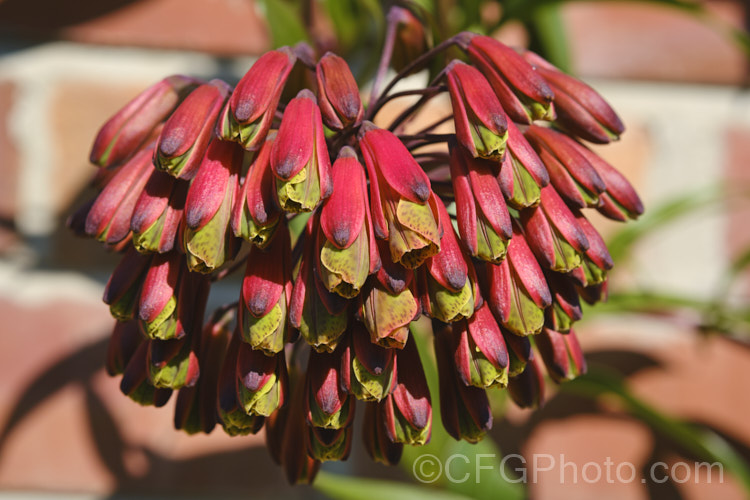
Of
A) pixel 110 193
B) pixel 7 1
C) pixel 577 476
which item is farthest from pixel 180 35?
pixel 577 476

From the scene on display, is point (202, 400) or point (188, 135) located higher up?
point (188, 135)

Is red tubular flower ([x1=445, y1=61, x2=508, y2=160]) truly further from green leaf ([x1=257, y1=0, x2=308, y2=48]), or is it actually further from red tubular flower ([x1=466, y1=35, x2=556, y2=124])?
green leaf ([x1=257, y1=0, x2=308, y2=48])

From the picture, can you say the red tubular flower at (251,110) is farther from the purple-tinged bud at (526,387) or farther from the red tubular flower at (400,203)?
the purple-tinged bud at (526,387)

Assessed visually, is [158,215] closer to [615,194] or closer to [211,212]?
[211,212]

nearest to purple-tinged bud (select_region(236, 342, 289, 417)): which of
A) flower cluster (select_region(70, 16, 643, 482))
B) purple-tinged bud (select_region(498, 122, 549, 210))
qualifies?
flower cluster (select_region(70, 16, 643, 482))

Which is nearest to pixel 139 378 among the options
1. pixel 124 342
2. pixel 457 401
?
pixel 124 342

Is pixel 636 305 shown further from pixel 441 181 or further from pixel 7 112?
pixel 7 112

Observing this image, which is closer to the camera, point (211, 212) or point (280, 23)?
point (211, 212)

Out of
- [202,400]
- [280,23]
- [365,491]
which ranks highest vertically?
[280,23]
